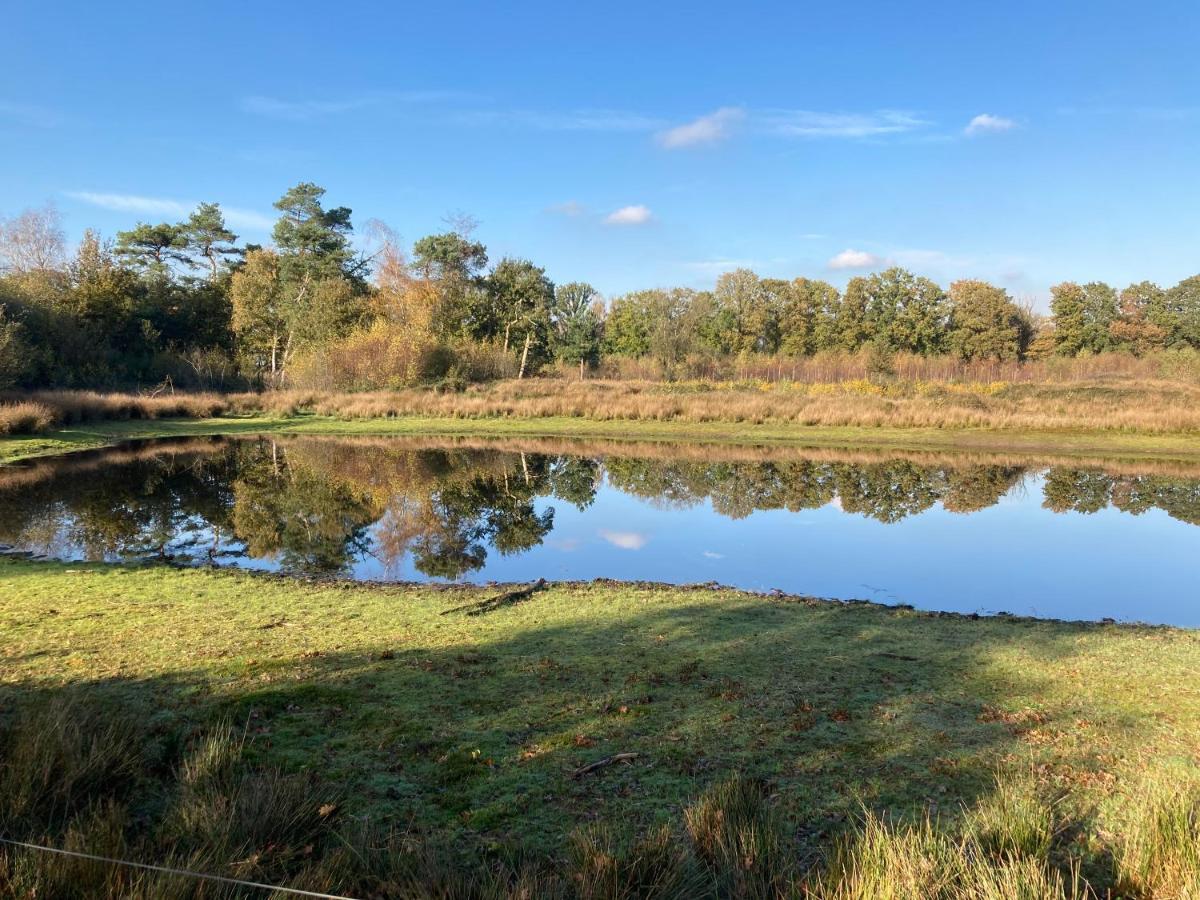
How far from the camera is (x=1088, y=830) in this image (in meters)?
3.26

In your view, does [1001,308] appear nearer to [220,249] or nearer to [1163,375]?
[1163,375]

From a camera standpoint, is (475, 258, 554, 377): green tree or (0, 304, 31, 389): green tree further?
(475, 258, 554, 377): green tree

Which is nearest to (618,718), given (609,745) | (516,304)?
(609,745)

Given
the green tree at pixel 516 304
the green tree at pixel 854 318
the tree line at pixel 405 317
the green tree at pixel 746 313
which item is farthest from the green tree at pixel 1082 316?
the green tree at pixel 516 304

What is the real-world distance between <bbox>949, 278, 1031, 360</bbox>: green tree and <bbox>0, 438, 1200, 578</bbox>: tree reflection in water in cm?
4992

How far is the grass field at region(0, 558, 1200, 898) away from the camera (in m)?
2.81

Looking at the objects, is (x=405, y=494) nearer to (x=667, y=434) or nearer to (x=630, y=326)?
(x=667, y=434)

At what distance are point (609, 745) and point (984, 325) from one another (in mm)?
71280

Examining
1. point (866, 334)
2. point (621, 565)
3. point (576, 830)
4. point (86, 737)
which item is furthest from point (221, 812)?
point (866, 334)

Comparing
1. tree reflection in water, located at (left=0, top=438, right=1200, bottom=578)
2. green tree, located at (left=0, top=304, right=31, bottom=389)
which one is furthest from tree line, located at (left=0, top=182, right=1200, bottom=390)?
tree reflection in water, located at (left=0, top=438, right=1200, bottom=578)

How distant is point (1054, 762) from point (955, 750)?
0.47m

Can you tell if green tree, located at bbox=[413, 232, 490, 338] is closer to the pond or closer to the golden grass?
the golden grass

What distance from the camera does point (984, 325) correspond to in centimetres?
6575

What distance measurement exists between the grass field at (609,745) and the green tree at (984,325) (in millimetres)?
65127
